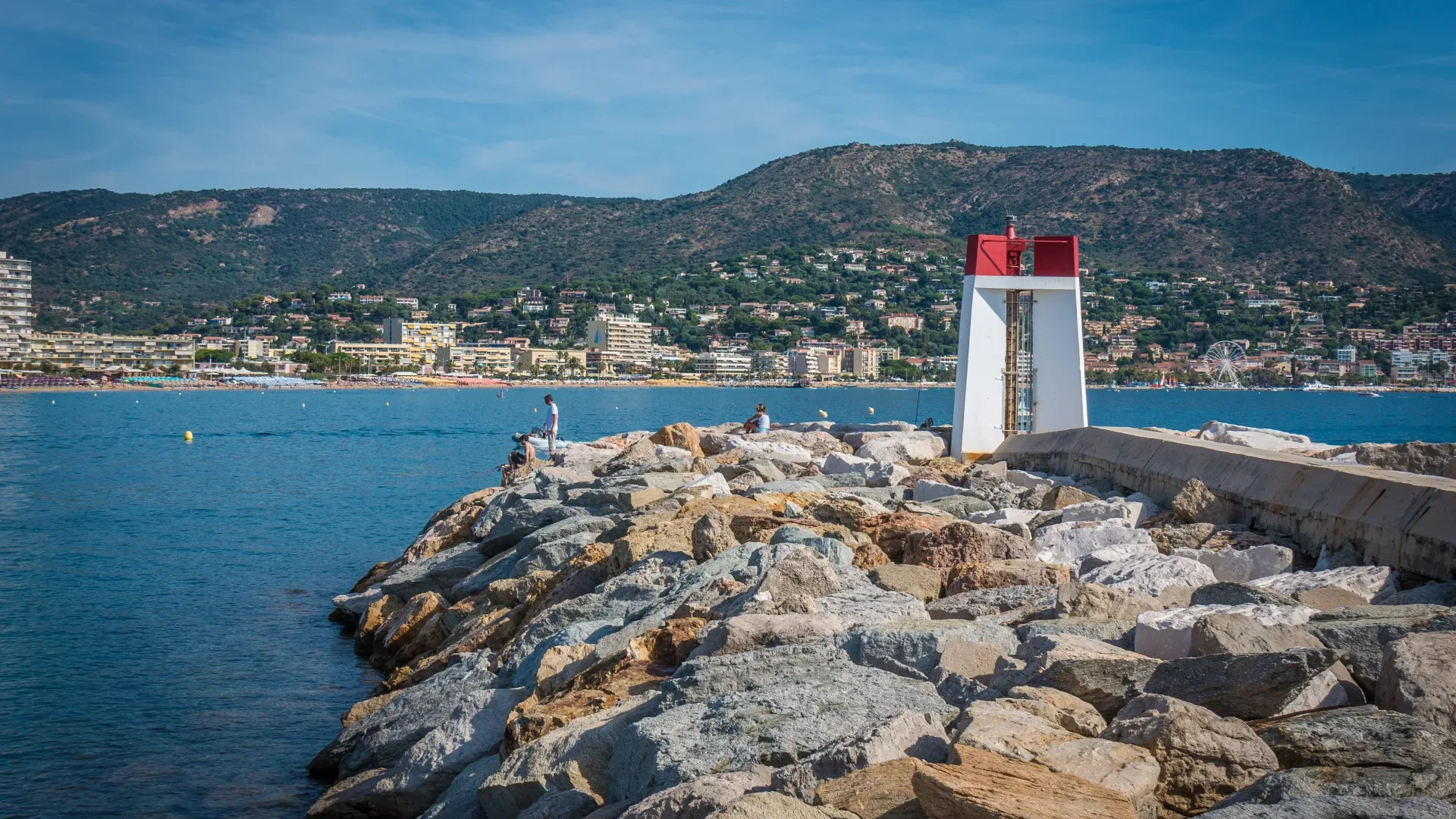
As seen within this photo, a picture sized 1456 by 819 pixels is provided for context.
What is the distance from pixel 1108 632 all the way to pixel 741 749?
200 cm

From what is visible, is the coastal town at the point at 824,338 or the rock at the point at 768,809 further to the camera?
the coastal town at the point at 824,338

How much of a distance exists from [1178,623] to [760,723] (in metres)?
1.92

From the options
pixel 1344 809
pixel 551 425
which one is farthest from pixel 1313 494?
pixel 551 425

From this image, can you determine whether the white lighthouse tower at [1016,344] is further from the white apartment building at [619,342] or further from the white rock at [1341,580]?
the white apartment building at [619,342]

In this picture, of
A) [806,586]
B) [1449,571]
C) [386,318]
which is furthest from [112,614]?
[386,318]

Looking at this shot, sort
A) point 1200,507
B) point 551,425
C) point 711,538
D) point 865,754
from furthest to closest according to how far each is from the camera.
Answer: point 551,425 < point 1200,507 < point 711,538 < point 865,754

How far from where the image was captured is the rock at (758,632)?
18.9 feet

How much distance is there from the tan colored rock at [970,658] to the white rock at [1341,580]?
2.00 m

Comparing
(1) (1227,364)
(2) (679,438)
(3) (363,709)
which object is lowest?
(1) (1227,364)

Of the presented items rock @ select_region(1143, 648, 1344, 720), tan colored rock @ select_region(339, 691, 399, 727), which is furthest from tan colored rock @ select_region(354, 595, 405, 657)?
rock @ select_region(1143, 648, 1344, 720)

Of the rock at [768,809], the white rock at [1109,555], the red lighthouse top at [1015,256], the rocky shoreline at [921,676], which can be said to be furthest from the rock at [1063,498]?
the rock at [768,809]

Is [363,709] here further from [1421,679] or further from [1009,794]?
[1421,679]

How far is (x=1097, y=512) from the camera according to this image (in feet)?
31.8

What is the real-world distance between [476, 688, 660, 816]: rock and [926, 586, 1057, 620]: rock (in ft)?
6.08
